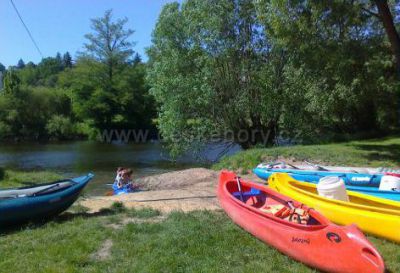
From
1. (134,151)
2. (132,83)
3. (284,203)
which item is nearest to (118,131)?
(132,83)

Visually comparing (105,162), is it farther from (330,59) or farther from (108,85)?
(108,85)

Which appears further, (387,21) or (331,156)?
(331,156)

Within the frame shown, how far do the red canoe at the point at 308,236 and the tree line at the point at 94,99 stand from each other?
42.7 m

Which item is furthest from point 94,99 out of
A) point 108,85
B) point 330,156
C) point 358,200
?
point 358,200

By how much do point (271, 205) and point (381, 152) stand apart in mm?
9686

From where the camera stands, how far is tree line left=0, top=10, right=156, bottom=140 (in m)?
48.3

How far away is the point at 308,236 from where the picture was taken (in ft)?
17.3

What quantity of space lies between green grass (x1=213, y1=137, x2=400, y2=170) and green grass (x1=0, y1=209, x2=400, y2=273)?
8.18m

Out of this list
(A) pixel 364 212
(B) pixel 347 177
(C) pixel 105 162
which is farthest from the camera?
(C) pixel 105 162

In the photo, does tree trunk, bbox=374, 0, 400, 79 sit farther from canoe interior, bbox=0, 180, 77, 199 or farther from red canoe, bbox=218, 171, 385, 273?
canoe interior, bbox=0, 180, 77, 199

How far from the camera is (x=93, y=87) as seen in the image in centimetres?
5088

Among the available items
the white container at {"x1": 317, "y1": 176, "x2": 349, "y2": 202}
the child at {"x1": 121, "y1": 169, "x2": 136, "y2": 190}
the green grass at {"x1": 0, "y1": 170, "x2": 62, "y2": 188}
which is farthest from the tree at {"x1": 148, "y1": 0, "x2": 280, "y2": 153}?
the white container at {"x1": 317, "y1": 176, "x2": 349, "y2": 202}

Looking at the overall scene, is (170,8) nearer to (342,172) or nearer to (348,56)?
(348,56)

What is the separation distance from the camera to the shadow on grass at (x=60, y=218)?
22.3 ft
